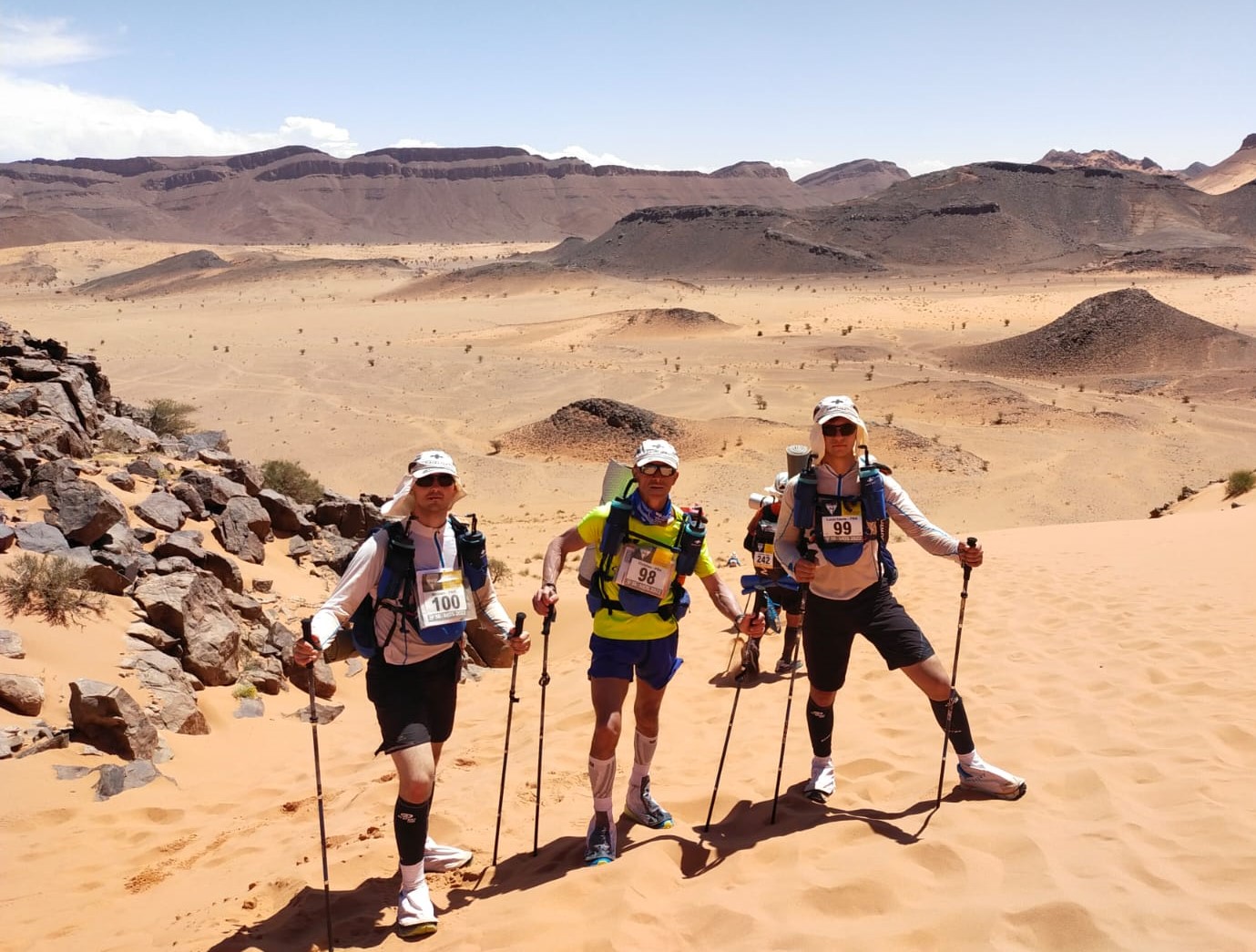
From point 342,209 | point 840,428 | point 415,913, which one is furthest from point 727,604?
point 342,209

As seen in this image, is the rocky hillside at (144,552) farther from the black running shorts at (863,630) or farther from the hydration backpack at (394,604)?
the black running shorts at (863,630)

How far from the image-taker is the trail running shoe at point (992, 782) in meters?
4.74

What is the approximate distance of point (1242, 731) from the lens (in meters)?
5.23

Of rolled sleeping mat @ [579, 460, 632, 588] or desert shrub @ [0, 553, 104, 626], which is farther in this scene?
desert shrub @ [0, 553, 104, 626]

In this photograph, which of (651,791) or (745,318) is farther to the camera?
(745,318)

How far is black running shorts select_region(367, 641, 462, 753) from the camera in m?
4.16

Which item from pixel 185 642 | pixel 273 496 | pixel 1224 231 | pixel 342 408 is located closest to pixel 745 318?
pixel 342 408

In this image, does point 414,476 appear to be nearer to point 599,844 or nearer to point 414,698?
point 414,698

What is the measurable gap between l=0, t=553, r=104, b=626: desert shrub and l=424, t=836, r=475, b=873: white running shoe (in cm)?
417

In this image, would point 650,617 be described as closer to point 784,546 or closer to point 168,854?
point 784,546

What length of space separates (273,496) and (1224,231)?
12214 centimetres

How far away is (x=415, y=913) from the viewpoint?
405cm

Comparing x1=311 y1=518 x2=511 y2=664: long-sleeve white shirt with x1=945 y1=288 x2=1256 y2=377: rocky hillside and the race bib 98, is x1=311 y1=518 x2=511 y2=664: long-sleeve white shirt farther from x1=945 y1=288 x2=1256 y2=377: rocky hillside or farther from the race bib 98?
x1=945 y1=288 x2=1256 y2=377: rocky hillside

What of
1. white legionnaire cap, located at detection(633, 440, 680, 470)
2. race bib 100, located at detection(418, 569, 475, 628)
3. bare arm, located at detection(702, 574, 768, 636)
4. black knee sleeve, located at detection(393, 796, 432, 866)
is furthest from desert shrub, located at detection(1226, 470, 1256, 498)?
black knee sleeve, located at detection(393, 796, 432, 866)
